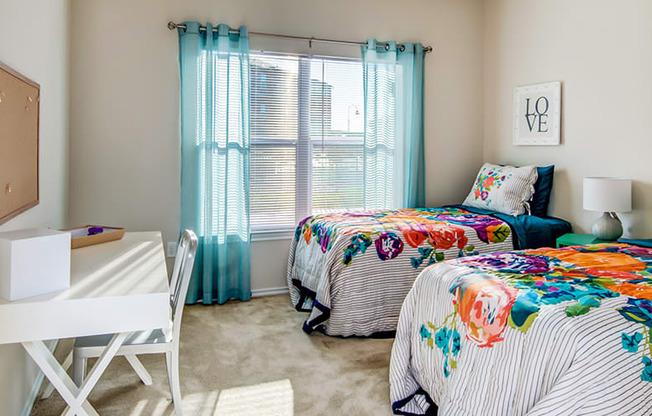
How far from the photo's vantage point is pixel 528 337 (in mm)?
1476

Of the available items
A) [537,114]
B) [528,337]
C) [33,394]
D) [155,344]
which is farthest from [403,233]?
[33,394]

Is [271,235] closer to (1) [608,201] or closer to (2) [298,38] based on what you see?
(2) [298,38]

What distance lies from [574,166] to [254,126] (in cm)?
251

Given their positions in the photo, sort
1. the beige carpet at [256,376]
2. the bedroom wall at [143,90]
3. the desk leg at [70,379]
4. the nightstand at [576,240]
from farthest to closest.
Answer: the bedroom wall at [143,90]
the nightstand at [576,240]
the beige carpet at [256,376]
the desk leg at [70,379]

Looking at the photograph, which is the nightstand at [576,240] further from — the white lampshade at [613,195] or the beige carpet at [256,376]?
the beige carpet at [256,376]

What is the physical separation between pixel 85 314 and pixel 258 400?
3.39ft

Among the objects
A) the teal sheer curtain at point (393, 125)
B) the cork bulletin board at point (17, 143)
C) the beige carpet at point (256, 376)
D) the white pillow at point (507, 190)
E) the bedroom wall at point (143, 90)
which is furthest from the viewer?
the teal sheer curtain at point (393, 125)

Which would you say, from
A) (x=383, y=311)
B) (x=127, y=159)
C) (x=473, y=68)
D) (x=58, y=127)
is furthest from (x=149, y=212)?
(x=473, y=68)

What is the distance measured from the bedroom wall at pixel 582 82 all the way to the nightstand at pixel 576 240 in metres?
0.25

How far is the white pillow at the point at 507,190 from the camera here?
11.6 ft

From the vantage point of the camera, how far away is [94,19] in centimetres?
321

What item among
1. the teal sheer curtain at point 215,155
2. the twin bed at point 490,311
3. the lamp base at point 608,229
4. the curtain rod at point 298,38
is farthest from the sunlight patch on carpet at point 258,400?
the curtain rod at point 298,38

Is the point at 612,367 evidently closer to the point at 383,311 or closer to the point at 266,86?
the point at 383,311

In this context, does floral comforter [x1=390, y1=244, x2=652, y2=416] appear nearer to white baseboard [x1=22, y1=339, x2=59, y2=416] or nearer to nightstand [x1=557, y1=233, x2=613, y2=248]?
nightstand [x1=557, y1=233, x2=613, y2=248]
